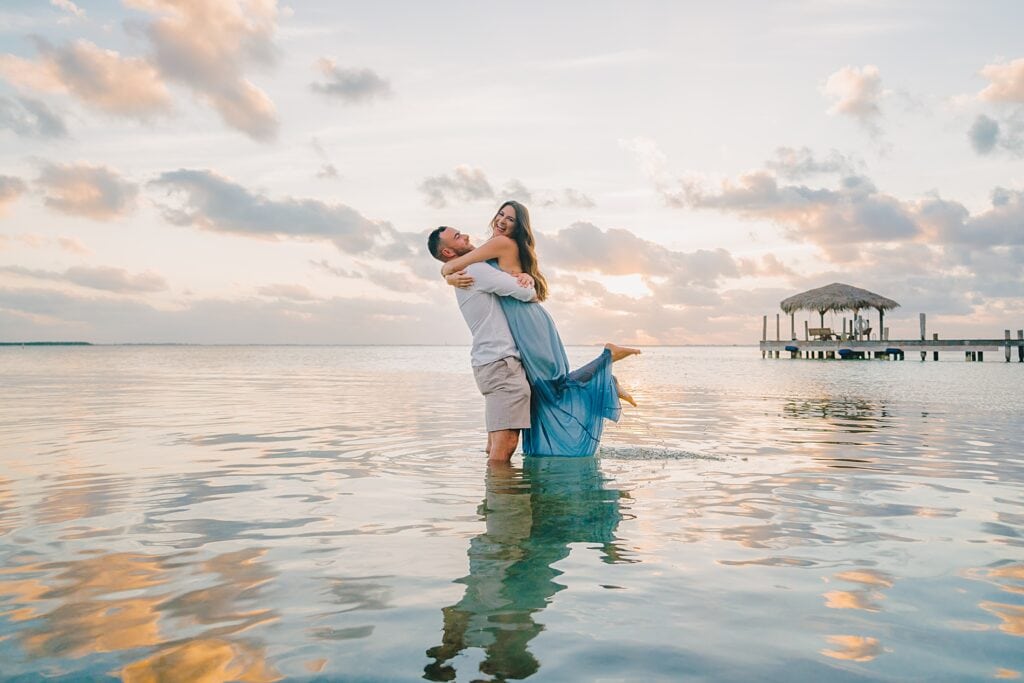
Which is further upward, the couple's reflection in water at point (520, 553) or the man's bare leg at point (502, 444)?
the man's bare leg at point (502, 444)

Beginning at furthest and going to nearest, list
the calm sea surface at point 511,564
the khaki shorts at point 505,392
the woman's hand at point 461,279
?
1. the khaki shorts at point 505,392
2. the woman's hand at point 461,279
3. the calm sea surface at point 511,564

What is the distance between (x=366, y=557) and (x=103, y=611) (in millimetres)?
1255

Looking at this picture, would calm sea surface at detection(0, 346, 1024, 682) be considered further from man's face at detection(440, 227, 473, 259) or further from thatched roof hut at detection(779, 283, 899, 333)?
thatched roof hut at detection(779, 283, 899, 333)

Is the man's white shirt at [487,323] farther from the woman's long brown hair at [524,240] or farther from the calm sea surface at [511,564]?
the calm sea surface at [511,564]

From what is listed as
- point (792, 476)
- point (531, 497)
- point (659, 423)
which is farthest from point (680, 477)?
point (659, 423)

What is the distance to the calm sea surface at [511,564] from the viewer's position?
105 inches

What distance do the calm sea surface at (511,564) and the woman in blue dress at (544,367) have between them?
14.3 inches

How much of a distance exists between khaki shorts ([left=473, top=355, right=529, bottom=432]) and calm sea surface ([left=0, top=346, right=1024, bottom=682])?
460 millimetres

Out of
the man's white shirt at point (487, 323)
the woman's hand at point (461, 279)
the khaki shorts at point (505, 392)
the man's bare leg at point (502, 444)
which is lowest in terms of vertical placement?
the man's bare leg at point (502, 444)

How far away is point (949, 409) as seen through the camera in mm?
14562

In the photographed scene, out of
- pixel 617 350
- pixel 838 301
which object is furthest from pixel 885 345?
pixel 617 350

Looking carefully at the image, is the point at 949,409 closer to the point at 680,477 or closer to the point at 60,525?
the point at 680,477

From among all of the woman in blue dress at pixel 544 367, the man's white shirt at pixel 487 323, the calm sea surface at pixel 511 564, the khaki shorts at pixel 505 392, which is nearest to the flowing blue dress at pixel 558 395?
the woman in blue dress at pixel 544 367

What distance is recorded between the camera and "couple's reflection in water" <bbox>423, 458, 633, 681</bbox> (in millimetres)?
2719
